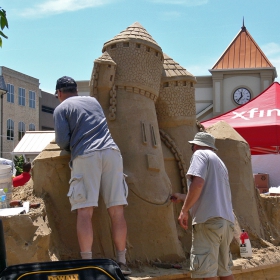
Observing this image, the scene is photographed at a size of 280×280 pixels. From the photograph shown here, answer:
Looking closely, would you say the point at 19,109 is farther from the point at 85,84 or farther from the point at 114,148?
the point at 114,148

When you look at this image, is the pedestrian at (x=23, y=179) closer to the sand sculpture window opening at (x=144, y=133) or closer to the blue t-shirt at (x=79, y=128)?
the sand sculpture window opening at (x=144, y=133)

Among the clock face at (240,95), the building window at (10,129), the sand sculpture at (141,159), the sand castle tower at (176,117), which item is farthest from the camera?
the building window at (10,129)

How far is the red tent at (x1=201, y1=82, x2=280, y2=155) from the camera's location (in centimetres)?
746

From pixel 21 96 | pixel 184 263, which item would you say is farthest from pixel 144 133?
pixel 21 96

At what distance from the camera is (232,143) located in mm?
5621

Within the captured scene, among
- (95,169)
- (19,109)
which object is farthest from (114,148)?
(19,109)

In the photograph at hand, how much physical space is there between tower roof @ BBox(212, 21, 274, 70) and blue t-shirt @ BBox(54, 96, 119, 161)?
21977mm

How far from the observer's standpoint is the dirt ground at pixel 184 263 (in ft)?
13.3

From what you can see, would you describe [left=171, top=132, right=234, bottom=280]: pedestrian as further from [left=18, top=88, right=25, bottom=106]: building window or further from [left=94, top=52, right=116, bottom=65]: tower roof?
[left=18, top=88, right=25, bottom=106]: building window

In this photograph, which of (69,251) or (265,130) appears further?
(265,130)

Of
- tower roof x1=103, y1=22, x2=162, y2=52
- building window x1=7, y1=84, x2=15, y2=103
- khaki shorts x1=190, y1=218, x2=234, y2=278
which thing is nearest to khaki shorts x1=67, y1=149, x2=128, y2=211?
khaki shorts x1=190, y1=218, x2=234, y2=278

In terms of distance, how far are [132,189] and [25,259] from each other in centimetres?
121

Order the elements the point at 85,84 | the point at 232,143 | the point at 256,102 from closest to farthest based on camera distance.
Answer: the point at 232,143 → the point at 256,102 → the point at 85,84

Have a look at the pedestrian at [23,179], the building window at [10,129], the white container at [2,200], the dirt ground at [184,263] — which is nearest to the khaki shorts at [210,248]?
the dirt ground at [184,263]
